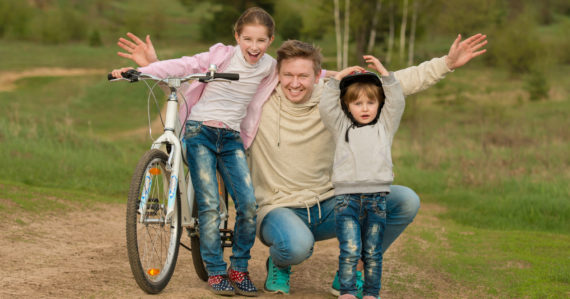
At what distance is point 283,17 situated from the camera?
52.8 metres

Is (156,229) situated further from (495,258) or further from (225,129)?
(495,258)

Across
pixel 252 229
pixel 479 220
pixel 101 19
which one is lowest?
pixel 479 220

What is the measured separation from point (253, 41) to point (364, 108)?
0.94 meters

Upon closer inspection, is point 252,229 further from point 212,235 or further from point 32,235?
point 32,235

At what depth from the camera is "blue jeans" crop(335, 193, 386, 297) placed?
455 centimetres

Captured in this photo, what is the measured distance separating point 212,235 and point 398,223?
4.39 ft

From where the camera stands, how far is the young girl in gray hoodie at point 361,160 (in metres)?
4.59

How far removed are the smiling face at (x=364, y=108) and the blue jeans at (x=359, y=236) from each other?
20.7 inches

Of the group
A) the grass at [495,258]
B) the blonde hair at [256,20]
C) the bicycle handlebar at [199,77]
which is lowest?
the grass at [495,258]

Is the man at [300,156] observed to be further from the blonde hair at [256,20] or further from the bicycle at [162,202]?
the bicycle at [162,202]

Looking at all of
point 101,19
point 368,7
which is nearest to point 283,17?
point 368,7

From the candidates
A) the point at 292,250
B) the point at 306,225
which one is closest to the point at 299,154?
the point at 306,225

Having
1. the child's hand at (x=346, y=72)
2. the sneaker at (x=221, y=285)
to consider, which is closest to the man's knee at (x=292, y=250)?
the sneaker at (x=221, y=285)

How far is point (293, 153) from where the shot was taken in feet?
17.1
